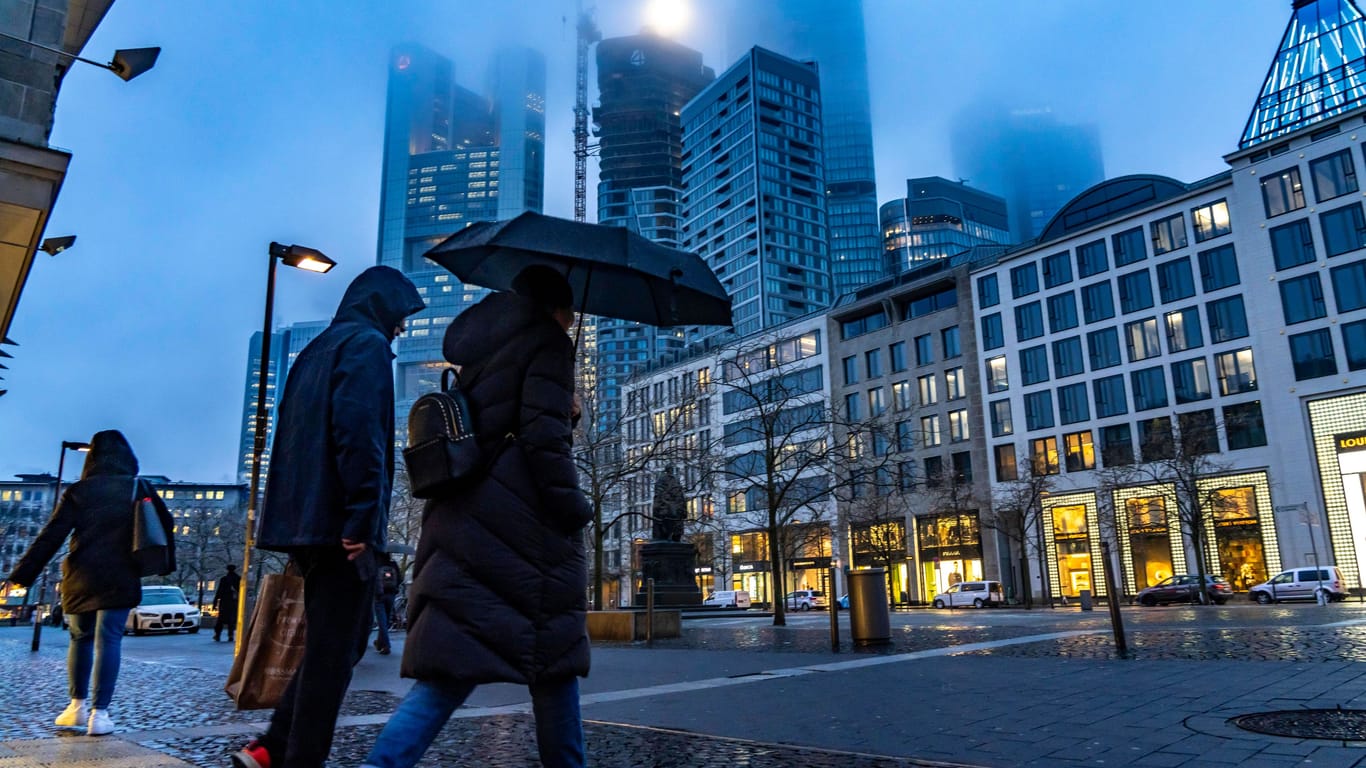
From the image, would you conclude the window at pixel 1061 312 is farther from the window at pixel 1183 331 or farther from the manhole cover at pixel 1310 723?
the manhole cover at pixel 1310 723

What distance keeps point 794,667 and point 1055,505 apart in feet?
162

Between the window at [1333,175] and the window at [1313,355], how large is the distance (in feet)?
22.8

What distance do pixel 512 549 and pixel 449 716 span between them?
64cm

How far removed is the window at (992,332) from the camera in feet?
196

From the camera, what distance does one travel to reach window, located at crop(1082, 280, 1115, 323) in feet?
178

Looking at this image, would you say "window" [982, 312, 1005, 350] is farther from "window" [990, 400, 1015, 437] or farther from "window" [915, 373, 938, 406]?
"window" [915, 373, 938, 406]

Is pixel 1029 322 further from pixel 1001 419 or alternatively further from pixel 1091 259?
pixel 1001 419

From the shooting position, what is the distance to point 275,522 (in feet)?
11.9

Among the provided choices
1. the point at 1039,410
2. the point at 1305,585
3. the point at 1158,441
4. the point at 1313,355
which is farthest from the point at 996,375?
the point at 1305,585

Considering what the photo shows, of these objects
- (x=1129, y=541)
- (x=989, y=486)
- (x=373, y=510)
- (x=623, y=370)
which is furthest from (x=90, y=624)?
(x=623, y=370)

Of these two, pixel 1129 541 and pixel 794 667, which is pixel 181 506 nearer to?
pixel 1129 541

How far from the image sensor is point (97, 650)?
5.95 metres

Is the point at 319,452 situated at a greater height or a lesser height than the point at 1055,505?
lesser

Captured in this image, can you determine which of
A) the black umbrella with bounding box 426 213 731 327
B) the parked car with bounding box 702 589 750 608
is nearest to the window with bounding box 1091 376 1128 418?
the parked car with bounding box 702 589 750 608
